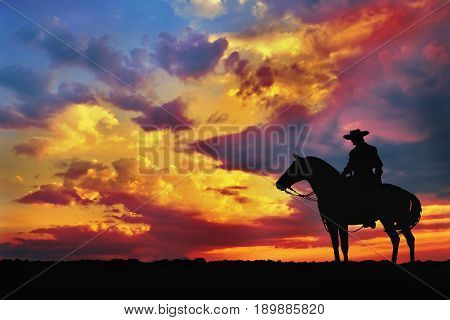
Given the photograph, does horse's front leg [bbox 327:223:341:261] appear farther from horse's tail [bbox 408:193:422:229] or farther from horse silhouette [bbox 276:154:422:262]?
horse's tail [bbox 408:193:422:229]

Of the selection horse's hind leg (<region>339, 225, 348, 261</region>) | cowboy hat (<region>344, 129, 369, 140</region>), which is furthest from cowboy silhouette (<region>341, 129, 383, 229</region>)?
horse's hind leg (<region>339, 225, 348, 261</region>)

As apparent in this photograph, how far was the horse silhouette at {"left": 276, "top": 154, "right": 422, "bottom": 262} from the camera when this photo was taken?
623 inches

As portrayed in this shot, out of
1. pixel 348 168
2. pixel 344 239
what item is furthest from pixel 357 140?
pixel 344 239

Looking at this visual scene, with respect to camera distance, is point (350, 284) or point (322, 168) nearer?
point (350, 284)

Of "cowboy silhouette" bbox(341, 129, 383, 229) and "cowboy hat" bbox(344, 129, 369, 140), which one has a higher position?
"cowboy hat" bbox(344, 129, 369, 140)

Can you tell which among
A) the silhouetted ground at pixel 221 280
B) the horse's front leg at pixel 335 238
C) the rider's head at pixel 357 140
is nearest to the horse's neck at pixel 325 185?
the horse's front leg at pixel 335 238

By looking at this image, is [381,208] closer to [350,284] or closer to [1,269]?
[350,284]

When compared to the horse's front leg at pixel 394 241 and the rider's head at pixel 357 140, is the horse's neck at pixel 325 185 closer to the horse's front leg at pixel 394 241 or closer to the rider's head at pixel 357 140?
A: the rider's head at pixel 357 140

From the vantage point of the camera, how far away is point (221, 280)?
1260cm

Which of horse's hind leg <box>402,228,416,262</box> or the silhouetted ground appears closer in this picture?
the silhouetted ground

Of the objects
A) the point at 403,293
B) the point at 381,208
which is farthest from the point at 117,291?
the point at 381,208

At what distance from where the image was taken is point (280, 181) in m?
16.4

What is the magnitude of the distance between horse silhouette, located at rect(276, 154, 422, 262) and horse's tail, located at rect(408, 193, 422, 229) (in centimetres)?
5
